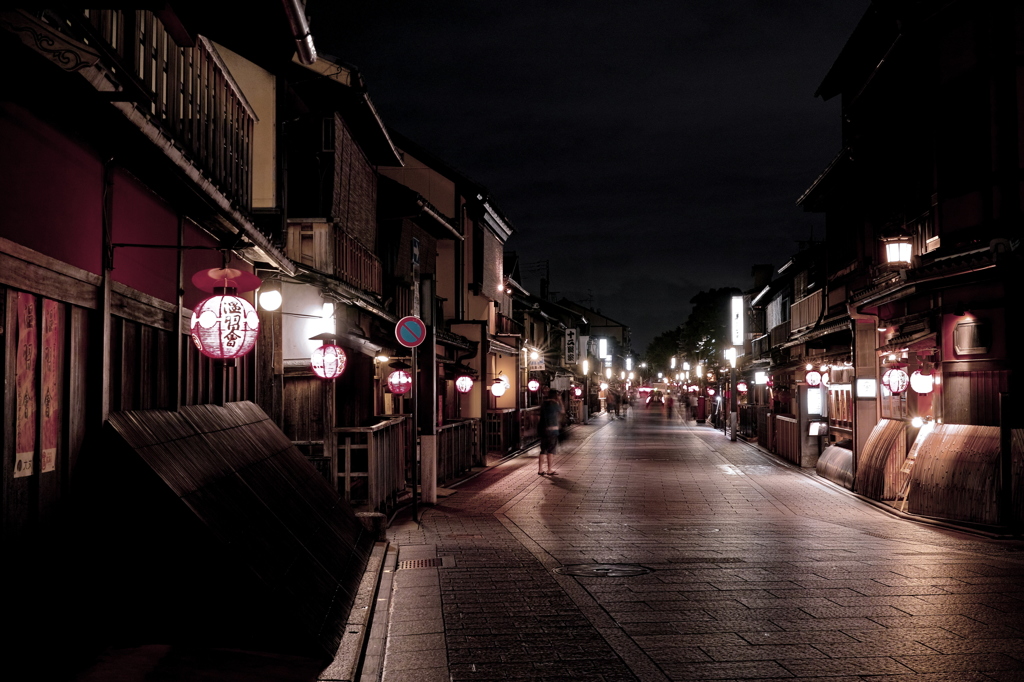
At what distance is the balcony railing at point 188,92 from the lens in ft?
23.7

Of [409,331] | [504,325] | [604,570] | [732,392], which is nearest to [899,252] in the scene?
[409,331]

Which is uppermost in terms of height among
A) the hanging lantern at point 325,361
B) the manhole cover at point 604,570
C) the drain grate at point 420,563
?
the hanging lantern at point 325,361

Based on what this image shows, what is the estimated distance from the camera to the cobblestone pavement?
7.30 metres

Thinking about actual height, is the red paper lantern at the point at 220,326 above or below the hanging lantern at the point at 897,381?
above

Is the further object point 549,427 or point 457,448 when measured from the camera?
point 549,427

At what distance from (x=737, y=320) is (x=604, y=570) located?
38686 millimetres

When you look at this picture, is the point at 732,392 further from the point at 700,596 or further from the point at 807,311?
the point at 700,596

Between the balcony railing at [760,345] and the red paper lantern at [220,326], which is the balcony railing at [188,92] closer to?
the red paper lantern at [220,326]

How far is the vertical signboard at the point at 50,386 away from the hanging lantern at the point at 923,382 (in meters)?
15.9

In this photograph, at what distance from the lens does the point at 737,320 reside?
158 feet

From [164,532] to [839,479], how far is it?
63.7 ft

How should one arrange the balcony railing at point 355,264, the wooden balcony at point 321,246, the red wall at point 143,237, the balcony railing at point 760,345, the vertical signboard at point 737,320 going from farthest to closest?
1. the vertical signboard at point 737,320
2. the balcony railing at point 760,345
3. the balcony railing at point 355,264
4. the wooden balcony at point 321,246
5. the red wall at point 143,237

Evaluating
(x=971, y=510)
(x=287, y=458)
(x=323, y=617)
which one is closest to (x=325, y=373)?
(x=287, y=458)

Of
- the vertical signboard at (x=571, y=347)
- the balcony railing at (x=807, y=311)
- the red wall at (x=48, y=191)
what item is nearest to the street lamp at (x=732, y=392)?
the balcony railing at (x=807, y=311)
